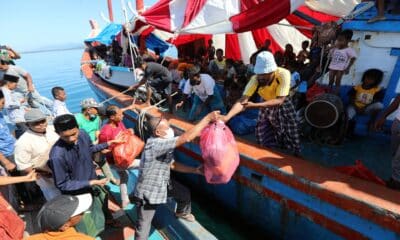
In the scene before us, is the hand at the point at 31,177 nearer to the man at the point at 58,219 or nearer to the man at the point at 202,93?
the man at the point at 58,219

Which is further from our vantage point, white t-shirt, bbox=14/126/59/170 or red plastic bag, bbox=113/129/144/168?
red plastic bag, bbox=113/129/144/168

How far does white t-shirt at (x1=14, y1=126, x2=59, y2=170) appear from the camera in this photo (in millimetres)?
2785

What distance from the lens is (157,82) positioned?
5328 mm

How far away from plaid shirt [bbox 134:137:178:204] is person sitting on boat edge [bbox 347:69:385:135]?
2541 millimetres

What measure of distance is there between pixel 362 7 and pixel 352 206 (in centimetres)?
295

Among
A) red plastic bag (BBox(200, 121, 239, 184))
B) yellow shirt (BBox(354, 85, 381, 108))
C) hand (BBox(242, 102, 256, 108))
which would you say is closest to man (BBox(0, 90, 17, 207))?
red plastic bag (BBox(200, 121, 239, 184))

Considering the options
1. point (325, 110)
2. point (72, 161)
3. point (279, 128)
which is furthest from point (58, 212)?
point (325, 110)

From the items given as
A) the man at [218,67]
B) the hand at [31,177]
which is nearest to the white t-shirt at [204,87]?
the man at [218,67]

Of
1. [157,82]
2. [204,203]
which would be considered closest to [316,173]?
[204,203]

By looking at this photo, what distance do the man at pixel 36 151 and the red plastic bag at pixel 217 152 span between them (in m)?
1.56

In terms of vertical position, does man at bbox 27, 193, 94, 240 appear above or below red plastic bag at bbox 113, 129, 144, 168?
above

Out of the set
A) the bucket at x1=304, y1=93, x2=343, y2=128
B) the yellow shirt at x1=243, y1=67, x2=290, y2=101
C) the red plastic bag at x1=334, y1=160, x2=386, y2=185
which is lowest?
the red plastic bag at x1=334, y1=160, x2=386, y2=185

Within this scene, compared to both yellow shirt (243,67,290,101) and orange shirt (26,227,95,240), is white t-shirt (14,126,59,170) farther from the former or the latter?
yellow shirt (243,67,290,101)

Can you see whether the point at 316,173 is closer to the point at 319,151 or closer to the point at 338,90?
the point at 319,151
